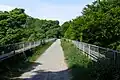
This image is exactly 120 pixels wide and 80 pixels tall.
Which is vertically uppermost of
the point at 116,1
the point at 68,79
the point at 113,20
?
the point at 116,1

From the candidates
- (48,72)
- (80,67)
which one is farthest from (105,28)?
(48,72)

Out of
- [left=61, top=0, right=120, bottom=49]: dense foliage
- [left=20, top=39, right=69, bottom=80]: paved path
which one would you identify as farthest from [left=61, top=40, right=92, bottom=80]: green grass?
[left=61, top=0, right=120, bottom=49]: dense foliage

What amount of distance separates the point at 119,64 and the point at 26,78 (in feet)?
18.8

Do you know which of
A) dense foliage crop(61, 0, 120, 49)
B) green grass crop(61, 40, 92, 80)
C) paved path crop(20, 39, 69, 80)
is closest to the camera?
green grass crop(61, 40, 92, 80)

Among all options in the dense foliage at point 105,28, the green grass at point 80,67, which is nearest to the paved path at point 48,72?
the green grass at point 80,67

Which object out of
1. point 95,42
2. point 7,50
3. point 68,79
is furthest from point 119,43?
point 68,79

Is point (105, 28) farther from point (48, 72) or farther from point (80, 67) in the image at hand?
point (48, 72)

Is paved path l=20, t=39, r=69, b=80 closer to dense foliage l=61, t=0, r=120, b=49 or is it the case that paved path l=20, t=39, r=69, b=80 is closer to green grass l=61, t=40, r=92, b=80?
green grass l=61, t=40, r=92, b=80

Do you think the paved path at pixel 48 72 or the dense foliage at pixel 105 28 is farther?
the dense foliage at pixel 105 28

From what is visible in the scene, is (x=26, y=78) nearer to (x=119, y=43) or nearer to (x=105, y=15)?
(x=119, y=43)

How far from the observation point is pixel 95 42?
28344 mm

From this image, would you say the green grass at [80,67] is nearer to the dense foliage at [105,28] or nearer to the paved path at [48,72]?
the paved path at [48,72]

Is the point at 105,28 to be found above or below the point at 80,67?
above

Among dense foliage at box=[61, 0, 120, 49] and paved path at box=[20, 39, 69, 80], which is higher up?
dense foliage at box=[61, 0, 120, 49]
